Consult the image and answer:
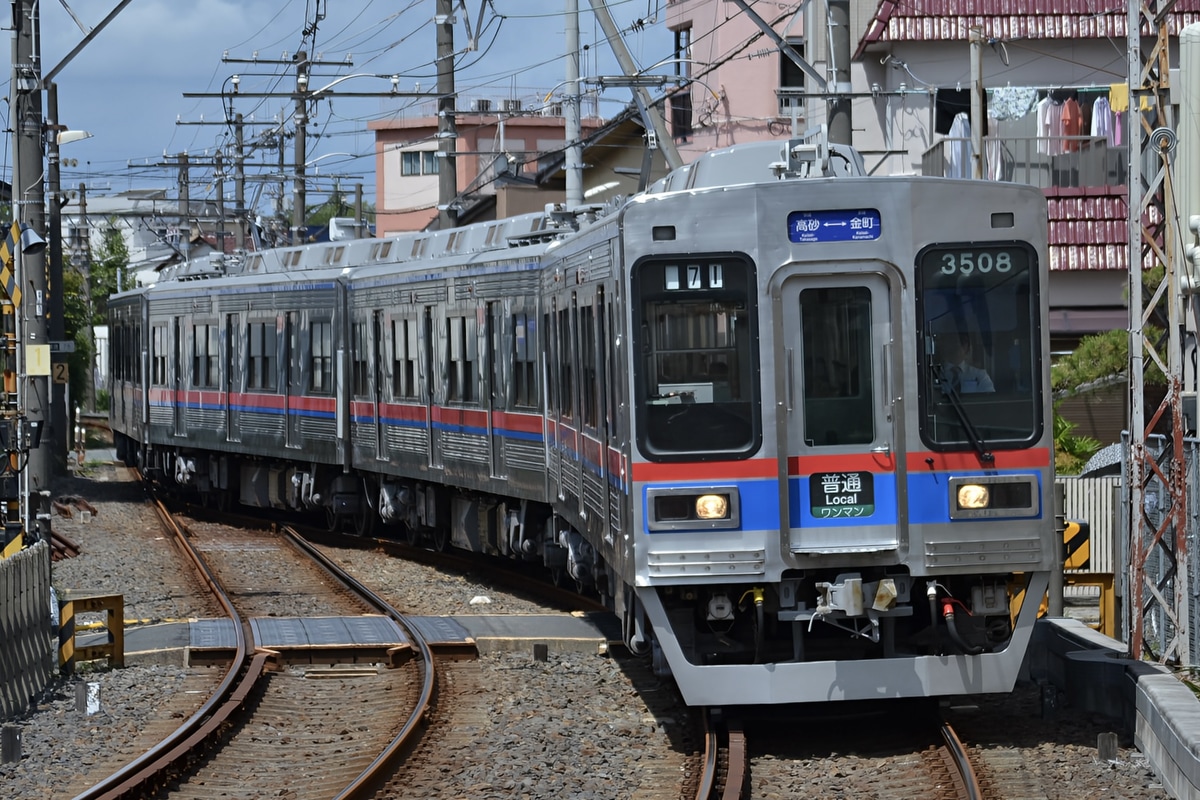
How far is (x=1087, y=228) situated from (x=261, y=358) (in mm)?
10852

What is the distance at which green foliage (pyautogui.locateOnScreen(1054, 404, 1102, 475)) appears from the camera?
19344 millimetres

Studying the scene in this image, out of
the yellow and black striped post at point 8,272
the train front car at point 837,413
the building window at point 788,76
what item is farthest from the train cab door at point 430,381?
the building window at point 788,76

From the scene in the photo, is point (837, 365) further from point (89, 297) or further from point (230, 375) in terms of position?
point (89, 297)

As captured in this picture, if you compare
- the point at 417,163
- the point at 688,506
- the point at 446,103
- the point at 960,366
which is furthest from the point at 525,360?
the point at 417,163

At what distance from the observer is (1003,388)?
880 cm

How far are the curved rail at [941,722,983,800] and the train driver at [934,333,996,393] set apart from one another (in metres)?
1.60

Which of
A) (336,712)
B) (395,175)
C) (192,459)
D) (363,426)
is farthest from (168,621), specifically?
(395,175)

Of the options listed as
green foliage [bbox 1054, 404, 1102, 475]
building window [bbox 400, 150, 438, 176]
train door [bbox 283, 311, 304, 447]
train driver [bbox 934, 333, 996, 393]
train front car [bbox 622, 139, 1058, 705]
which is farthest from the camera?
building window [bbox 400, 150, 438, 176]

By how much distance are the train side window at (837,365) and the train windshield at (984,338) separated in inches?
12.2

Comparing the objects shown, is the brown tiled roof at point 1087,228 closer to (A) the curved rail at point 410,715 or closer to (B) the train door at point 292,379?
(B) the train door at point 292,379

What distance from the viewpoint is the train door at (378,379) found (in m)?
18.4

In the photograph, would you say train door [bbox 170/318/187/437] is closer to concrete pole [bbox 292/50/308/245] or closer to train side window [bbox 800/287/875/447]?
concrete pole [bbox 292/50/308/245]

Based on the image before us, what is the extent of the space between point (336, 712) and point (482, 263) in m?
5.81

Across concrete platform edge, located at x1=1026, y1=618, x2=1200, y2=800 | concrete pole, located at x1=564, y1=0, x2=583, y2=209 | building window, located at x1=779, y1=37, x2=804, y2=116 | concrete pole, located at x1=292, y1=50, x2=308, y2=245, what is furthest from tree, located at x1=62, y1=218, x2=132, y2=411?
concrete platform edge, located at x1=1026, y1=618, x2=1200, y2=800
